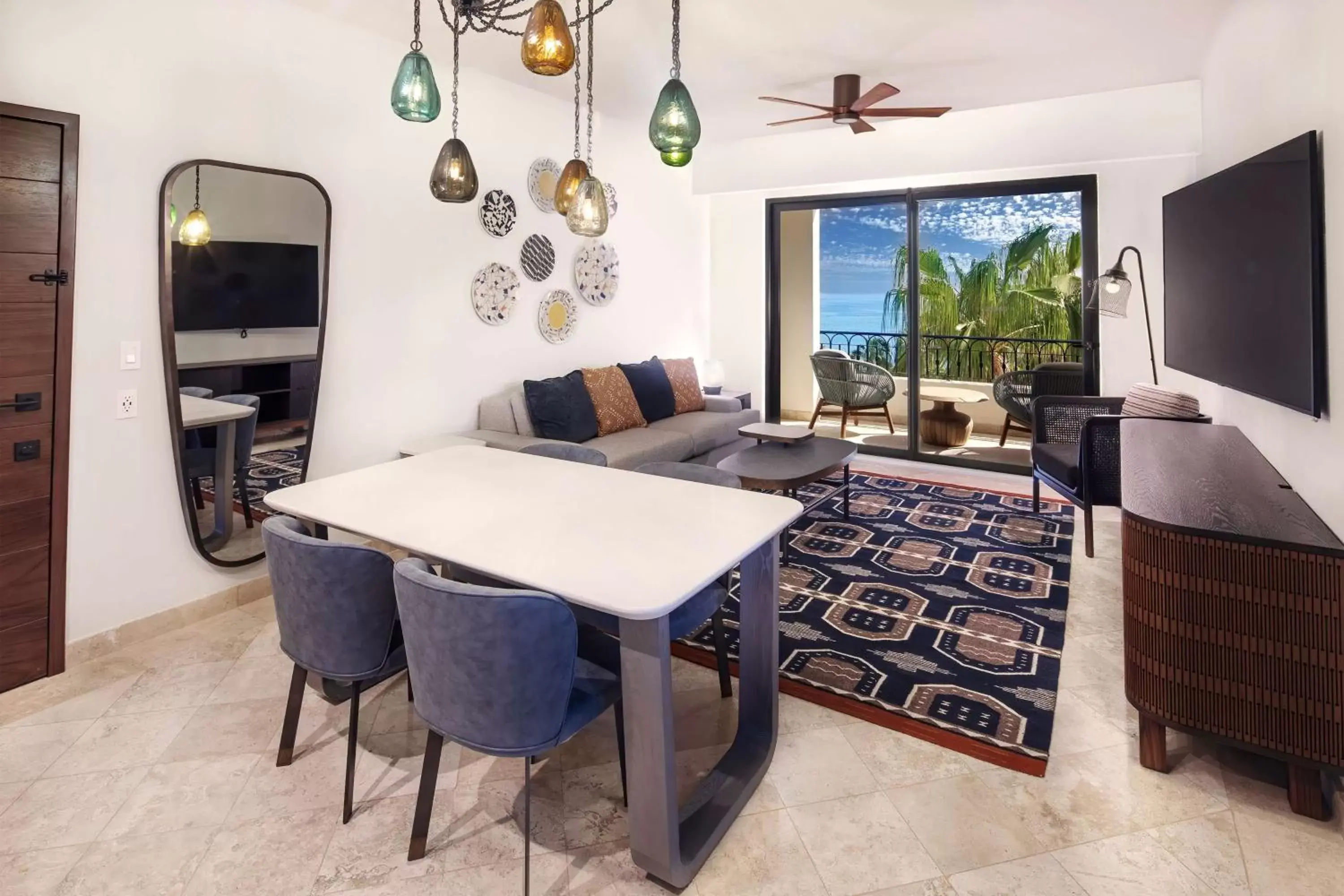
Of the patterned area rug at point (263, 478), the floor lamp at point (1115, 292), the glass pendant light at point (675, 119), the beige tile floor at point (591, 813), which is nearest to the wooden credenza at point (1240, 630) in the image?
the beige tile floor at point (591, 813)

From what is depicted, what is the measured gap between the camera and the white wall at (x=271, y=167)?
2.68 m

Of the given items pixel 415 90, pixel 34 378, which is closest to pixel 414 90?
pixel 415 90

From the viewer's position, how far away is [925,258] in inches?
231

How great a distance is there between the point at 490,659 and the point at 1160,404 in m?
3.91

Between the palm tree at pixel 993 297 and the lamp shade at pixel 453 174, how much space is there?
448 centimetres

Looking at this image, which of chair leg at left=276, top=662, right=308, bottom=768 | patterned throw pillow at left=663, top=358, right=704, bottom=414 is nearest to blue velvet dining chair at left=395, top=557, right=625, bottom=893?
chair leg at left=276, top=662, right=308, bottom=768

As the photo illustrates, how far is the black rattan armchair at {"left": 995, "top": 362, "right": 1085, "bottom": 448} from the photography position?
525cm

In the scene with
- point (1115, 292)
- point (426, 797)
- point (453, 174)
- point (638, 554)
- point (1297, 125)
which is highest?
point (1297, 125)

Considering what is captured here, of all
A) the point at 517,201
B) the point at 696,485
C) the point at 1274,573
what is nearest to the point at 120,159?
the point at 517,201

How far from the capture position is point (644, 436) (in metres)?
4.83

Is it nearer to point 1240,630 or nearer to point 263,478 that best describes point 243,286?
point 263,478

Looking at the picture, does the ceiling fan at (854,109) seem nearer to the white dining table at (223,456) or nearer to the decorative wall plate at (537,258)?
the decorative wall plate at (537,258)

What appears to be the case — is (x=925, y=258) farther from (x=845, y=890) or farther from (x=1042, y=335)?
(x=845, y=890)

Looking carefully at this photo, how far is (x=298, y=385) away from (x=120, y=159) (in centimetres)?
110
